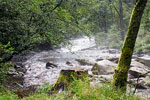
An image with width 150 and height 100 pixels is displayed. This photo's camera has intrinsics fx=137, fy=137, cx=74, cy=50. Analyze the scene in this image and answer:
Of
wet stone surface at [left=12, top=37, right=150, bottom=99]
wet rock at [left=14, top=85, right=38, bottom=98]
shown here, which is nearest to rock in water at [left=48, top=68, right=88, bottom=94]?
wet stone surface at [left=12, top=37, right=150, bottom=99]

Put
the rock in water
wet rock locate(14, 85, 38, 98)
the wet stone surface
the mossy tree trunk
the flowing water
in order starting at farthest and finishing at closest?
1. the flowing water
2. the wet stone surface
3. the rock in water
4. wet rock locate(14, 85, 38, 98)
5. the mossy tree trunk

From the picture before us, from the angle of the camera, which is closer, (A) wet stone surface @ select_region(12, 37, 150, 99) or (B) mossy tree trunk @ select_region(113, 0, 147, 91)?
(B) mossy tree trunk @ select_region(113, 0, 147, 91)

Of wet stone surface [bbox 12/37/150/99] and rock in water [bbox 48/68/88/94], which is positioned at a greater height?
rock in water [bbox 48/68/88/94]

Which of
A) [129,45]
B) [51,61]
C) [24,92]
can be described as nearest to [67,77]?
[24,92]

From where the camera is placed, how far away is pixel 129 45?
4.06m

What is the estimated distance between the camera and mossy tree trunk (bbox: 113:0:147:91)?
386 cm

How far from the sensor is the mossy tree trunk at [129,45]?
386 cm

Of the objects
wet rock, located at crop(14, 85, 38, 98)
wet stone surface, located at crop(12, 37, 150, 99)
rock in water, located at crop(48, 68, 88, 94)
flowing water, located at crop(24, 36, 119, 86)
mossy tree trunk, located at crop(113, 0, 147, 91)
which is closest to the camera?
mossy tree trunk, located at crop(113, 0, 147, 91)

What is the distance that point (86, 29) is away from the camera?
6.16 m

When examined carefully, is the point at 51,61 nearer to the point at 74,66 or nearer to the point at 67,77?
the point at 74,66

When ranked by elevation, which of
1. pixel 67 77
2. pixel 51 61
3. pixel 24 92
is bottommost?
pixel 51 61

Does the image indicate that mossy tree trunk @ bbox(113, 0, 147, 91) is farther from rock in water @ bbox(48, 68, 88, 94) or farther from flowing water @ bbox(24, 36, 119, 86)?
flowing water @ bbox(24, 36, 119, 86)

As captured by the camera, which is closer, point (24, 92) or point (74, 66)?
Answer: point (24, 92)

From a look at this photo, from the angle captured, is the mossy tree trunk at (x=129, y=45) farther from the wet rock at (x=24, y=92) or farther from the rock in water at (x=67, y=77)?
the wet rock at (x=24, y=92)
